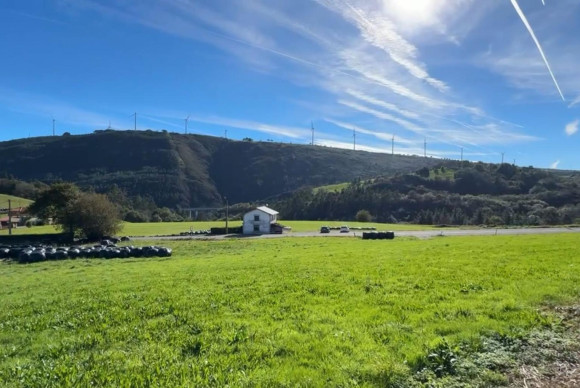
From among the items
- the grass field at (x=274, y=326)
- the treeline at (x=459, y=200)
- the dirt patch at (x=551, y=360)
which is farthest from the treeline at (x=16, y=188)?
the dirt patch at (x=551, y=360)

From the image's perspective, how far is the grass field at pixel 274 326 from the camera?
655 centimetres

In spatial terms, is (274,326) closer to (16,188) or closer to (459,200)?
(459,200)

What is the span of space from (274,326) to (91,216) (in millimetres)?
61107

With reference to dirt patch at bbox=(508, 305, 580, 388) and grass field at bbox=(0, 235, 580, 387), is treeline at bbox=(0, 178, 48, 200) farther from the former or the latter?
dirt patch at bbox=(508, 305, 580, 388)

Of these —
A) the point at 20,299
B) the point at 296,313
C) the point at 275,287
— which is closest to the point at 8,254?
the point at 20,299

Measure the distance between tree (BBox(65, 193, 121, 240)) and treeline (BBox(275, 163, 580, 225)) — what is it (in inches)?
3688

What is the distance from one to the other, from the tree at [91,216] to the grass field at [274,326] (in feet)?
162

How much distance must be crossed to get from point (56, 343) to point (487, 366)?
28.5 feet

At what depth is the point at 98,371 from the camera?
6.80m

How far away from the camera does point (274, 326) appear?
29.6 feet

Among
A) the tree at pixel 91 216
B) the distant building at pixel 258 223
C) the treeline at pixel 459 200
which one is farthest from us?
the treeline at pixel 459 200

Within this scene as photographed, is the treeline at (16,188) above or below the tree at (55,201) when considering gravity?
above

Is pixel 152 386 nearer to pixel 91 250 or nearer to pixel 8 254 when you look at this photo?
pixel 91 250

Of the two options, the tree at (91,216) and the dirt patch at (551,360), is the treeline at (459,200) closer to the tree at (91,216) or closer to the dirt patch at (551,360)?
the tree at (91,216)
